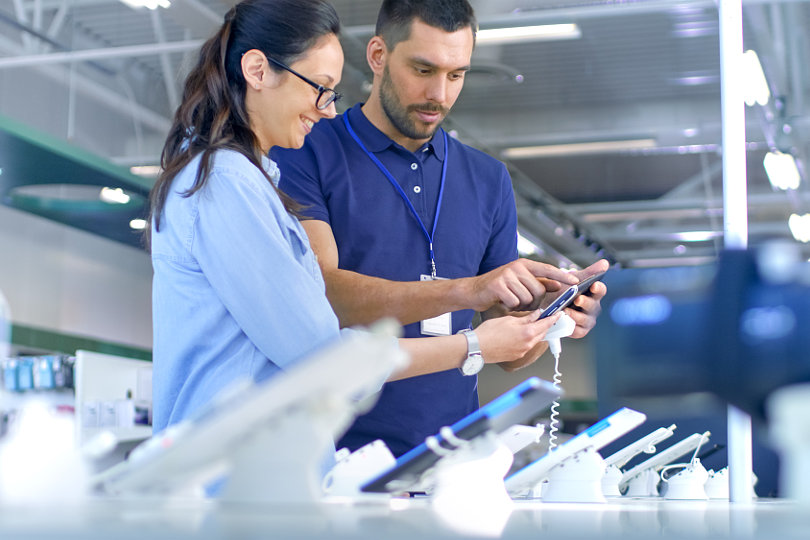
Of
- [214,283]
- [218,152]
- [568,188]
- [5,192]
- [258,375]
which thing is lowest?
[258,375]

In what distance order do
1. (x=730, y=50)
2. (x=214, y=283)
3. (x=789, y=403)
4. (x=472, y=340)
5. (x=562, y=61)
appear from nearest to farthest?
(x=789, y=403), (x=214, y=283), (x=472, y=340), (x=730, y=50), (x=562, y=61)

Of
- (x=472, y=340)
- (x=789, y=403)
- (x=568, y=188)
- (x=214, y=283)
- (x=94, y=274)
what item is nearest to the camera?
(x=789, y=403)

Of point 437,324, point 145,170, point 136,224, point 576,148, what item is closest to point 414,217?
point 437,324

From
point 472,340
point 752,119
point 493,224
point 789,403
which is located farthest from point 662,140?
point 789,403

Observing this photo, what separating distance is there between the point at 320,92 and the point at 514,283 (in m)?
0.49

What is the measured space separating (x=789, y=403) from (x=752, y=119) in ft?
→ 29.4

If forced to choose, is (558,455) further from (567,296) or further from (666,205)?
(666,205)

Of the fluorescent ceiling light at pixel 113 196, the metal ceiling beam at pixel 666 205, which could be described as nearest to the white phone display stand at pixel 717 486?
the fluorescent ceiling light at pixel 113 196

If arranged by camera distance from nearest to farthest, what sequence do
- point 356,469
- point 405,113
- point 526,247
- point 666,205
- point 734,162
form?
1. point 356,469
2. point 734,162
3. point 405,113
4. point 666,205
5. point 526,247

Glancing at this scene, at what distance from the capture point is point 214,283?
1.18m

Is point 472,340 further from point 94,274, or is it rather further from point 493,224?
point 94,274

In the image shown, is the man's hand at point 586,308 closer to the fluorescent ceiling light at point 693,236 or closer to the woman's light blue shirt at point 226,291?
the woman's light blue shirt at point 226,291

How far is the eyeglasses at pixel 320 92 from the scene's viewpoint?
4.89ft

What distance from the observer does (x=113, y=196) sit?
6.45 meters
